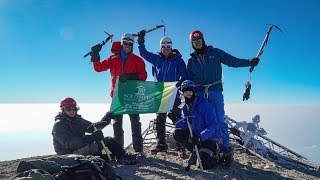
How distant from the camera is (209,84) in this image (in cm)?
1144

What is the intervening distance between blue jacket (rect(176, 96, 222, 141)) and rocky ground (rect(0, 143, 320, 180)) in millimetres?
1023

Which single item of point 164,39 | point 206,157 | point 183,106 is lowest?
point 206,157

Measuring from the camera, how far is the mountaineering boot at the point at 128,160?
1108cm

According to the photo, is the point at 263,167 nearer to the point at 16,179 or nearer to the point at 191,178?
the point at 191,178

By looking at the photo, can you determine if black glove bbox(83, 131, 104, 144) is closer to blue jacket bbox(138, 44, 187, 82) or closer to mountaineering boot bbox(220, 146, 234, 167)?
blue jacket bbox(138, 44, 187, 82)

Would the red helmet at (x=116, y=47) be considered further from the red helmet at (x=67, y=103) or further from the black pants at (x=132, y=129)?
the red helmet at (x=67, y=103)

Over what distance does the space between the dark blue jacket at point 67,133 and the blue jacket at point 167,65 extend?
3.19 metres

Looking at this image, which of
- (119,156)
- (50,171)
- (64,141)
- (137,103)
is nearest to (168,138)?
(137,103)

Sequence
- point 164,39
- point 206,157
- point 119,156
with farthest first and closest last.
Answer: point 164,39
point 119,156
point 206,157

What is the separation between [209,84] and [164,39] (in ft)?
7.25

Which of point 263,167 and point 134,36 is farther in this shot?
point 134,36

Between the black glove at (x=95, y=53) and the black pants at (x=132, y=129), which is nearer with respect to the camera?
the black pants at (x=132, y=129)

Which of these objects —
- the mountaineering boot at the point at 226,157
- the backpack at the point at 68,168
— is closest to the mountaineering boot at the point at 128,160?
the mountaineering boot at the point at 226,157

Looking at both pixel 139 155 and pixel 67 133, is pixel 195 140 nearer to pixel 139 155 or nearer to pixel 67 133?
pixel 139 155
